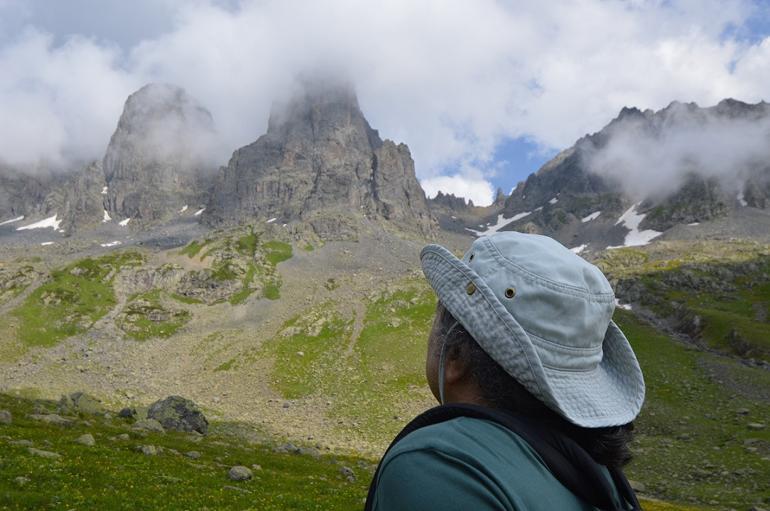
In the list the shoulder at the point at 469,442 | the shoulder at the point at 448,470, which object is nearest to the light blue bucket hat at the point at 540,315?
the shoulder at the point at 469,442

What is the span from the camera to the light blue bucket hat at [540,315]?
9.68ft

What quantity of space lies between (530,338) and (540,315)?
0.16m

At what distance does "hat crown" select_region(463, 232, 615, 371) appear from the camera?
302cm

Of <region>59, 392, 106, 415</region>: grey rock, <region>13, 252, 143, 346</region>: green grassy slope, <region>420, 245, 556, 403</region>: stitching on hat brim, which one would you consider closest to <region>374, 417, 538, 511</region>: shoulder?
<region>420, 245, 556, 403</region>: stitching on hat brim

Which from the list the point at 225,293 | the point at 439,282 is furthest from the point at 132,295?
the point at 439,282

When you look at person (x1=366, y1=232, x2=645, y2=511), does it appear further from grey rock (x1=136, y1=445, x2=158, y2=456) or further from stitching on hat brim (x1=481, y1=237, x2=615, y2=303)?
grey rock (x1=136, y1=445, x2=158, y2=456)

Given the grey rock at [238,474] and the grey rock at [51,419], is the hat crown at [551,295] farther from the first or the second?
the grey rock at [51,419]

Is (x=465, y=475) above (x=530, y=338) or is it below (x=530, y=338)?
below

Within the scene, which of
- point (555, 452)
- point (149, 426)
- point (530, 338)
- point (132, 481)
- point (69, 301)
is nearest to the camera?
point (555, 452)

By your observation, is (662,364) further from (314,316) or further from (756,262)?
(756,262)

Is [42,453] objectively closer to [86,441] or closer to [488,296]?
[86,441]

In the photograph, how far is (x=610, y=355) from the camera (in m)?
3.84

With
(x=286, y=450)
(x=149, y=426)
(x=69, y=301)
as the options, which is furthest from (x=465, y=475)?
(x=69, y=301)

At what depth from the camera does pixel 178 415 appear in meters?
47.8
